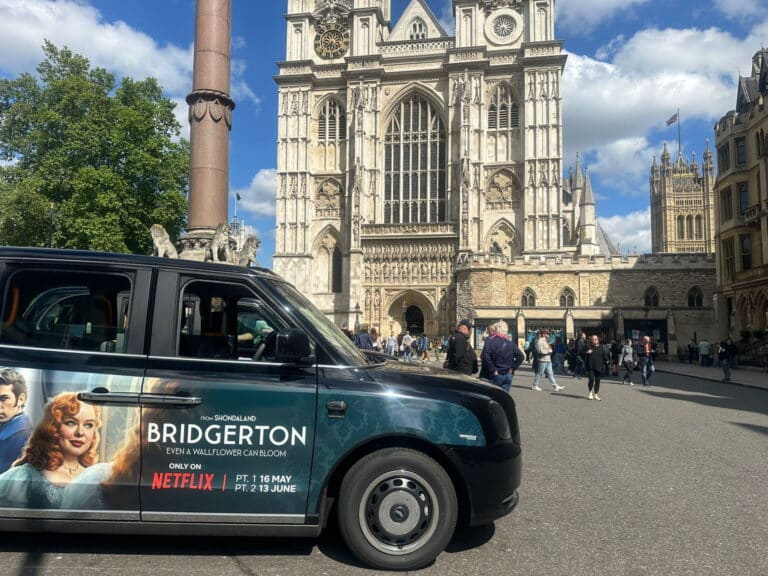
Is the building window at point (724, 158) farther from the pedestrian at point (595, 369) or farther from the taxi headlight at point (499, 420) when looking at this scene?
the taxi headlight at point (499, 420)

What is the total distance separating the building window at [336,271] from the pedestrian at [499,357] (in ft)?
112

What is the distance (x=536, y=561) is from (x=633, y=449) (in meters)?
4.24

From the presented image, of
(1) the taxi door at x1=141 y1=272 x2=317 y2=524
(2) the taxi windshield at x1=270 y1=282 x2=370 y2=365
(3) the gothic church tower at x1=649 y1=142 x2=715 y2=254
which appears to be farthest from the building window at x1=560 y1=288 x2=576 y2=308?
(3) the gothic church tower at x1=649 y1=142 x2=715 y2=254

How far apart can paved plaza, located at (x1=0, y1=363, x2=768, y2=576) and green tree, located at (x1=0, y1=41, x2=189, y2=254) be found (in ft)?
75.4

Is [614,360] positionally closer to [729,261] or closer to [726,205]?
[729,261]

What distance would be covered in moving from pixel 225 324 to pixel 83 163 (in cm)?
2644

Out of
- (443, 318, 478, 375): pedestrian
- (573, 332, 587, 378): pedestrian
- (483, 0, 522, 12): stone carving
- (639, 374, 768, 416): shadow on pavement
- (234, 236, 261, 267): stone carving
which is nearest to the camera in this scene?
(443, 318, 478, 375): pedestrian

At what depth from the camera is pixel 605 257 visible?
3719 cm

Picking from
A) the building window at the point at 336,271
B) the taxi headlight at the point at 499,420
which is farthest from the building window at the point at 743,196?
the taxi headlight at the point at 499,420

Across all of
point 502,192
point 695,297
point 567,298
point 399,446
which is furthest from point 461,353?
point 502,192

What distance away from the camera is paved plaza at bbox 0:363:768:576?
3.54m

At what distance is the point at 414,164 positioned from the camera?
4356 cm

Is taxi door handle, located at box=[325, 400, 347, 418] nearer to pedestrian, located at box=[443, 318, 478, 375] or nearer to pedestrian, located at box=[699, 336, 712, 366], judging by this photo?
pedestrian, located at box=[443, 318, 478, 375]

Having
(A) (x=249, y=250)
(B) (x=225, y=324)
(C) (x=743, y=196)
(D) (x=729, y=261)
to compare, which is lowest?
(B) (x=225, y=324)
